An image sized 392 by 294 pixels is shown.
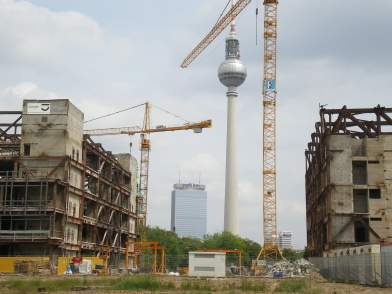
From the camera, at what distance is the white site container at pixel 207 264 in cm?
5569

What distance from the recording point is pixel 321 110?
229 feet

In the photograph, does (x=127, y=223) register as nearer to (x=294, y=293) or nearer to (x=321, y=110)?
(x=321, y=110)

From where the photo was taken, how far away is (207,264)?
185 feet

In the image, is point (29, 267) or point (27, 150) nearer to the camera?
point (29, 267)

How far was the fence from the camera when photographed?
130 feet

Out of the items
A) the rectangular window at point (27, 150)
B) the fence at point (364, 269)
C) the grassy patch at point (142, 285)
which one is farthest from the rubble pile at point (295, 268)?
the rectangular window at point (27, 150)

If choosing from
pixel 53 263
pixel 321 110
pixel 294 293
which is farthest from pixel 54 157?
pixel 294 293

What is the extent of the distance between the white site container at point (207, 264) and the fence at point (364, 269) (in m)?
10.3

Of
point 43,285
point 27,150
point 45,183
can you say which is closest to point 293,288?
point 43,285

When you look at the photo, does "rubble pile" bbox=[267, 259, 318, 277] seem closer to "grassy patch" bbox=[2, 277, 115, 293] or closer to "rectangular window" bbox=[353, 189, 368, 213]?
"rectangular window" bbox=[353, 189, 368, 213]

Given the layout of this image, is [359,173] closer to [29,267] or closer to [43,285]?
[29,267]

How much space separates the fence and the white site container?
33.6 feet

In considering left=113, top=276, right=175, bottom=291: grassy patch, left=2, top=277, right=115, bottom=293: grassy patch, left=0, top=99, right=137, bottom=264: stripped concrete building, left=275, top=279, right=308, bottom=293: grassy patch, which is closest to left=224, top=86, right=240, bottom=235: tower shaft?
Answer: left=0, top=99, right=137, bottom=264: stripped concrete building

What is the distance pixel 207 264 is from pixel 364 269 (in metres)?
17.8
